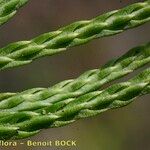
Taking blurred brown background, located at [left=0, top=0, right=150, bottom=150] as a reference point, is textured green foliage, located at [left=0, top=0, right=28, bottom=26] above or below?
below

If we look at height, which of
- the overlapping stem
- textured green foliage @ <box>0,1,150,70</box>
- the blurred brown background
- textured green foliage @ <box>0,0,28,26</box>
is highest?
the blurred brown background

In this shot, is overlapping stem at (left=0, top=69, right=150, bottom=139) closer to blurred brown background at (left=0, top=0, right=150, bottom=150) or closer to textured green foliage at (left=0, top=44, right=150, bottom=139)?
textured green foliage at (left=0, top=44, right=150, bottom=139)

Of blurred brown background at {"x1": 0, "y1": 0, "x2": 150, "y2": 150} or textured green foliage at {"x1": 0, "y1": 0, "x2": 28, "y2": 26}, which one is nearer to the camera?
textured green foliage at {"x1": 0, "y1": 0, "x2": 28, "y2": 26}

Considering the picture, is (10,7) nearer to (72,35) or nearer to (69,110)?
(72,35)

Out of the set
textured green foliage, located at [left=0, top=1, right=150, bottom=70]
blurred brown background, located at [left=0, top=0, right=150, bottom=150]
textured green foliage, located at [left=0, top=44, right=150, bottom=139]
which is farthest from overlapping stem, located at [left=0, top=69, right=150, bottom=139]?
blurred brown background, located at [left=0, top=0, right=150, bottom=150]

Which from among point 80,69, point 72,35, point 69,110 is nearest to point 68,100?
point 69,110

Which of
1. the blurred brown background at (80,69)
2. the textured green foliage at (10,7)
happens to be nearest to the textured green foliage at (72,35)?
the textured green foliage at (10,7)
